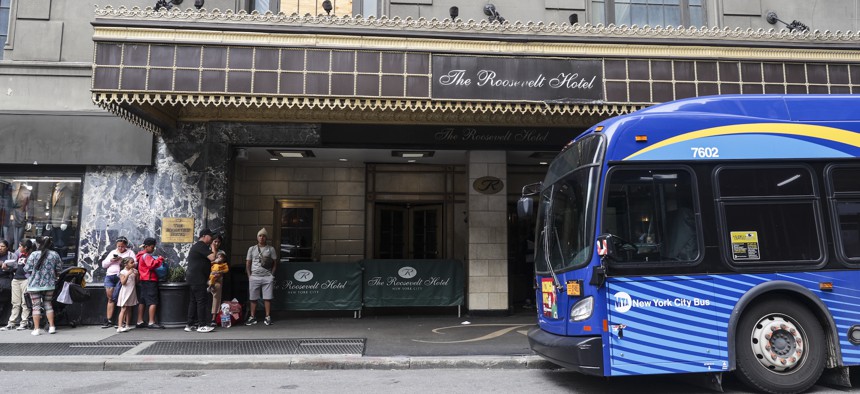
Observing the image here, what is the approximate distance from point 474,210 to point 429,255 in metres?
3.02

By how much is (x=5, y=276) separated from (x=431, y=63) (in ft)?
28.6

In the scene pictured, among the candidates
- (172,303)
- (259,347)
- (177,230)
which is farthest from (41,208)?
(259,347)

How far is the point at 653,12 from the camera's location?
12789 mm

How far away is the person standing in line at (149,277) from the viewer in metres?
10.1

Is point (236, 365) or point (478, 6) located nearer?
point (236, 365)

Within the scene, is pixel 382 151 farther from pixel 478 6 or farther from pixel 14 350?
pixel 14 350

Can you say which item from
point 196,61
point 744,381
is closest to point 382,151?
point 196,61

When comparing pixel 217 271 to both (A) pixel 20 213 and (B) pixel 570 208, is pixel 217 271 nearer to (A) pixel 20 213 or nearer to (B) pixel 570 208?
(A) pixel 20 213

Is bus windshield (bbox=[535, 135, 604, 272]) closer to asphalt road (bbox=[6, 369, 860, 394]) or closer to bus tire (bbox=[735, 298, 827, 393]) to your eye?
asphalt road (bbox=[6, 369, 860, 394])

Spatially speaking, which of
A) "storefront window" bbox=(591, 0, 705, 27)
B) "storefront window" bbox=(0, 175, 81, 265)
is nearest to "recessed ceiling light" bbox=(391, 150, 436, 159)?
"storefront window" bbox=(591, 0, 705, 27)

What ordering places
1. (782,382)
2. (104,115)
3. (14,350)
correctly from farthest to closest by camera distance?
(104,115), (14,350), (782,382)

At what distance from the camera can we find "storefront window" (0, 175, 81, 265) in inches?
440

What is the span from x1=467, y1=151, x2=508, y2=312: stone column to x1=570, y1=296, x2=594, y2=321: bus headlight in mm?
5934

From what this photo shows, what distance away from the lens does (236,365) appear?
25.2 feet
